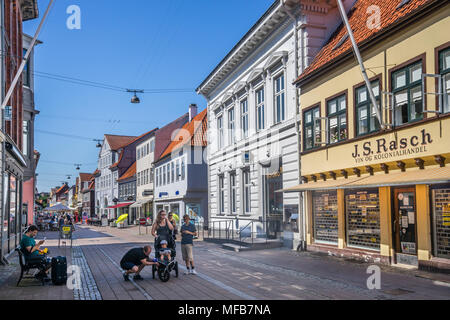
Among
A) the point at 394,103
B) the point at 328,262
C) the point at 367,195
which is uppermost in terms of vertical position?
the point at 394,103

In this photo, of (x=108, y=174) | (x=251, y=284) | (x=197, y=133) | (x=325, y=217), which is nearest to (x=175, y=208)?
(x=197, y=133)

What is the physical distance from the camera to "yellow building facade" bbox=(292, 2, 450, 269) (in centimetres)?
1147

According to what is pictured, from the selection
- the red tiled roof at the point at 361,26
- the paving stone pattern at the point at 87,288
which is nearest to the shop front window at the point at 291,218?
the red tiled roof at the point at 361,26

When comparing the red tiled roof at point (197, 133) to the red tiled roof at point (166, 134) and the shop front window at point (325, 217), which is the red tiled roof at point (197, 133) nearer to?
the red tiled roof at point (166, 134)

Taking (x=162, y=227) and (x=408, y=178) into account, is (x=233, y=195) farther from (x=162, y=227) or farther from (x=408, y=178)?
(x=408, y=178)

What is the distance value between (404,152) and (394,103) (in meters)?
1.53

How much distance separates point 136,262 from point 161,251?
663 millimetres

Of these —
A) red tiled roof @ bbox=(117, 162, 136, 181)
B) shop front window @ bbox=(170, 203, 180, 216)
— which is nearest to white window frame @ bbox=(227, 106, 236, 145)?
shop front window @ bbox=(170, 203, 180, 216)

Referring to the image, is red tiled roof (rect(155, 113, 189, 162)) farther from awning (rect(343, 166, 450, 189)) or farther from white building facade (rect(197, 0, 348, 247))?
awning (rect(343, 166, 450, 189))

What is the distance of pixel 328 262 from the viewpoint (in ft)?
48.0
